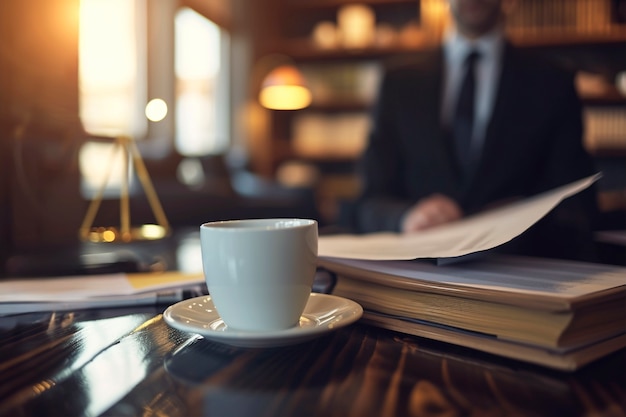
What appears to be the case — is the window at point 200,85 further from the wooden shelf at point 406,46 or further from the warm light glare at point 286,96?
the warm light glare at point 286,96

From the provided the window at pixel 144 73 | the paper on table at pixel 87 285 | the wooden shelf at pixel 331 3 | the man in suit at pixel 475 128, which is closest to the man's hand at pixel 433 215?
the man in suit at pixel 475 128

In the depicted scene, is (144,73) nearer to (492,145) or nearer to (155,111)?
(492,145)

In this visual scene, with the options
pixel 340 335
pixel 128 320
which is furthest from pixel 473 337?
pixel 128 320

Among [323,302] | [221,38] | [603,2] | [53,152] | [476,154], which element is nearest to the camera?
[323,302]

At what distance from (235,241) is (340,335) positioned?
127 millimetres

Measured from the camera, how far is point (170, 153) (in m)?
3.66

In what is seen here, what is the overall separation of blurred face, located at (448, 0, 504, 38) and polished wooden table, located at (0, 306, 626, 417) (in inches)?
51.8

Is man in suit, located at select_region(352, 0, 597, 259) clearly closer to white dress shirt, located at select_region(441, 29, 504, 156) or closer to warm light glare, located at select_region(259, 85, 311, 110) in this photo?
white dress shirt, located at select_region(441, 29, 504, 156)

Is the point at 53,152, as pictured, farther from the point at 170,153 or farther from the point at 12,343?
the point at 170,153

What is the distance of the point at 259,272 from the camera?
0.43m

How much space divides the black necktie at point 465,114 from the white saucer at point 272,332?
1.17 m

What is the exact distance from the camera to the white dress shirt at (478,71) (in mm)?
1647

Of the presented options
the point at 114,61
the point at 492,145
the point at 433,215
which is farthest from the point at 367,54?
the point at 433,215

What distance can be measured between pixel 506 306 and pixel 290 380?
16 centimetres
